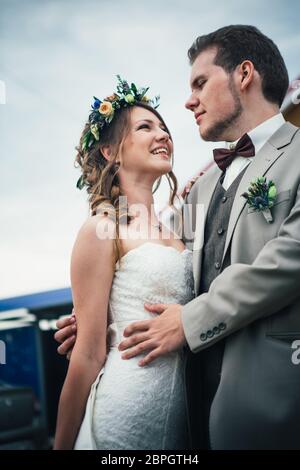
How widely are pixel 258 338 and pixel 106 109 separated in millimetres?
1256

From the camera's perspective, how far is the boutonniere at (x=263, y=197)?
70.1 inches

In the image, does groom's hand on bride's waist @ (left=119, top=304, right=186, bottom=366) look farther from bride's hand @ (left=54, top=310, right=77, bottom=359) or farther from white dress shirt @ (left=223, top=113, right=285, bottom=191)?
white dress shirt @ (left=223, top=113, right=285, bottom=191)

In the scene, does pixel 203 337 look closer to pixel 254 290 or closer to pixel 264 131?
pixel 254 290

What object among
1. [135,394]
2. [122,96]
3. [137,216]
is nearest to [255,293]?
[135,394]

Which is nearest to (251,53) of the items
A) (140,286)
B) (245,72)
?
(245,72)

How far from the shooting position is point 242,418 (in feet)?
5.52

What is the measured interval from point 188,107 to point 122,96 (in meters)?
0.33

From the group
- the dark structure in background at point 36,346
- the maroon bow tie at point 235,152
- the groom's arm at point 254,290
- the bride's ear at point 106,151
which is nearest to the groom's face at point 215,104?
the maroon bow tie at point 235,152

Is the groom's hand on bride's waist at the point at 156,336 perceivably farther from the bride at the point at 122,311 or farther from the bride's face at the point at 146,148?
the bride's face at the point at 146,148

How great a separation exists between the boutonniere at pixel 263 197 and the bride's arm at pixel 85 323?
58cm

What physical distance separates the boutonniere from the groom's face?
540 mm

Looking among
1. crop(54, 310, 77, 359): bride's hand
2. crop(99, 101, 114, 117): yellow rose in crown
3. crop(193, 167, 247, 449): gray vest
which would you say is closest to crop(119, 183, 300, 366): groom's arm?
crop(193, 167, 247, 449): gray vest

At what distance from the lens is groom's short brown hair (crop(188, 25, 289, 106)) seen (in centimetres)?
234
